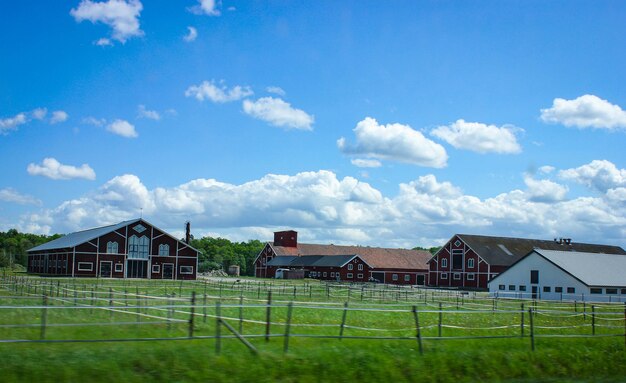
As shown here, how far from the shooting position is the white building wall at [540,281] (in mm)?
59625

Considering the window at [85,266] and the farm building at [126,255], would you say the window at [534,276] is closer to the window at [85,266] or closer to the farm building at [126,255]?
the farm building at [126,255]

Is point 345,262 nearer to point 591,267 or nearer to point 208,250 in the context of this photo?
point 591,267

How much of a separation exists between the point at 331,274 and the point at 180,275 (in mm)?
29993

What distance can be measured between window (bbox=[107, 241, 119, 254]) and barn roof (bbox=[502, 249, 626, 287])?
159 ft

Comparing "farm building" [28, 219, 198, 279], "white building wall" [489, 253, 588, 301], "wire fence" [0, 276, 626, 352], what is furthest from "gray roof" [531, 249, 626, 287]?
"farm building" [28, 219, 198, 279]

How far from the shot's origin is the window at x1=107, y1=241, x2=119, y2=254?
8189 cm

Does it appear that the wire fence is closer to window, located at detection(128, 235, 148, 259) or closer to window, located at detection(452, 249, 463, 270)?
window, located at detection(128, 235, 148, 259)

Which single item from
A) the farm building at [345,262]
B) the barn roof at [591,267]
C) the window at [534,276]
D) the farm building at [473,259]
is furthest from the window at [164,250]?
the window at [534,276]

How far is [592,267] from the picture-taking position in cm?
6444

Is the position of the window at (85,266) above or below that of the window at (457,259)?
below

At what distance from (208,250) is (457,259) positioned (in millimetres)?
100379

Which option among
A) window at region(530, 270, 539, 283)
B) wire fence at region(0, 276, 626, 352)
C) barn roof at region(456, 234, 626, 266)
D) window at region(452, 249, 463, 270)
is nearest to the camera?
wire fence at region(0, 276, 626, 352)

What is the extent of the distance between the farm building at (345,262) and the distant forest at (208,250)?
24545 mm

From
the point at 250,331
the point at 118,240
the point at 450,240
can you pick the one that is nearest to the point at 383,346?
the point at 250,331
